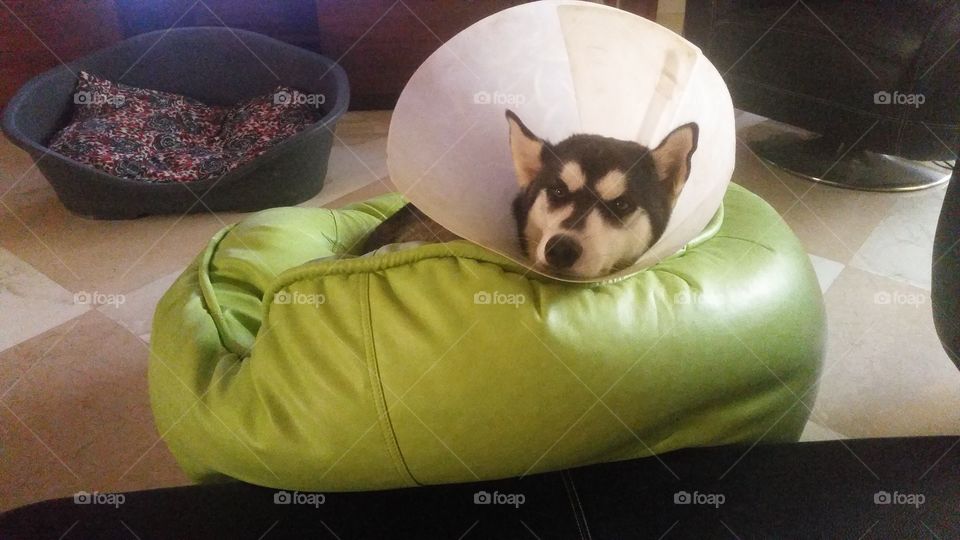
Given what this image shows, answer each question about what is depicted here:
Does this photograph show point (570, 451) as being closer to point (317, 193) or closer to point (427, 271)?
point (427, 271)

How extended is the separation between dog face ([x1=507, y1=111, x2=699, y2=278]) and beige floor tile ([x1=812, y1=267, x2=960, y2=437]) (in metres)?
0.68

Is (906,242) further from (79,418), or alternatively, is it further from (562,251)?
(79,418)

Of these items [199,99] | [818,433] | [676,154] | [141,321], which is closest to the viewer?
[676,154]

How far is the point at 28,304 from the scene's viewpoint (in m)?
1.34

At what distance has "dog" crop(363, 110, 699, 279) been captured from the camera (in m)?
0.58

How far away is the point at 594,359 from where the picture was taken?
0.61 metres

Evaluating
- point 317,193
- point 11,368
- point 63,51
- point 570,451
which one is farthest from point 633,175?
point 63,51

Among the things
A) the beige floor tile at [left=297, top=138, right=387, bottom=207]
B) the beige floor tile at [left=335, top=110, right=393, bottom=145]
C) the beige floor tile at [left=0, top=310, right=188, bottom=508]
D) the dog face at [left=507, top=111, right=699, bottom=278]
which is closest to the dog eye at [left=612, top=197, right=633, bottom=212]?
the dog face at [left=507, top=111, right=699, bottom=278]

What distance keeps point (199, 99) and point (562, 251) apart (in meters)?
1.81

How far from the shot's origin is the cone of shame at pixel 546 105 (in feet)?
1.88

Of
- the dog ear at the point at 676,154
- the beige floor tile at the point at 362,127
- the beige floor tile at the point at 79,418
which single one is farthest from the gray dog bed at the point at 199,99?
the dog ear at the point at 676,154

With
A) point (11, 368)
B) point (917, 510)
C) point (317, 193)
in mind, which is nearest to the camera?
point (917, 510)

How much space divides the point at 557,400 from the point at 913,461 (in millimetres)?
316

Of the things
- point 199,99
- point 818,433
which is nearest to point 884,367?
point 818,433
